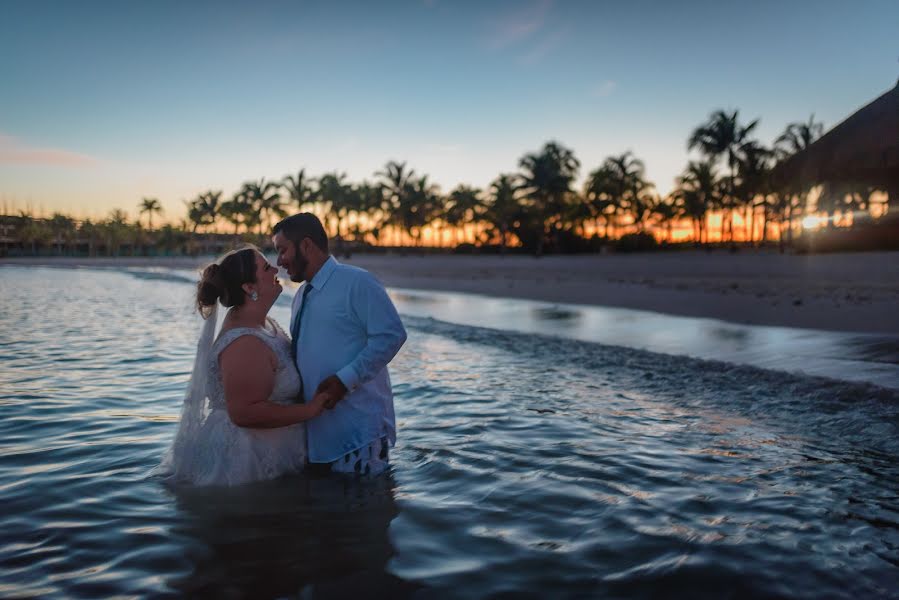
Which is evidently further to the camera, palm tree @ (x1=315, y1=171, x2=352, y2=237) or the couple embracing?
palm tree @ (x1=315, y1=171, x2=352, y2=237)

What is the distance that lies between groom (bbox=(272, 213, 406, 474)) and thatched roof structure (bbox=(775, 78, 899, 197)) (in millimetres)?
7692

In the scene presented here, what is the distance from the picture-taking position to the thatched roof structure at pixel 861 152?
8078mm

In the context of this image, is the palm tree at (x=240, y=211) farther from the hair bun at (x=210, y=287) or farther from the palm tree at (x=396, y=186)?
the hair bun at (x=210, y=287)

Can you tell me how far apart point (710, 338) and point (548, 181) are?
58.0m

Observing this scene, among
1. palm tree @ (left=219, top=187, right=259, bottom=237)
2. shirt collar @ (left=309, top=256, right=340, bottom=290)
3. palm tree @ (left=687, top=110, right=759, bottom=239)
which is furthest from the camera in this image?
palm tree @ (left=219, top=187, right=259, bottom=237)

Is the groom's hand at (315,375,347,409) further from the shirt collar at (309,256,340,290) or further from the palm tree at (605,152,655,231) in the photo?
the palm tree at (605,152,655,231)

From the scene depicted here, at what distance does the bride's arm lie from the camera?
3.31 metres

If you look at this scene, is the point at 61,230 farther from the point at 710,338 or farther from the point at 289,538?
the point at 289,538

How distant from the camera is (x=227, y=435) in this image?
144 inches

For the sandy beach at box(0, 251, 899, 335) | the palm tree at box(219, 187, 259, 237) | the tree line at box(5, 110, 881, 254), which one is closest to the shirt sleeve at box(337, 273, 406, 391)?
the sandy beach at box(0, 251, 899, 335)

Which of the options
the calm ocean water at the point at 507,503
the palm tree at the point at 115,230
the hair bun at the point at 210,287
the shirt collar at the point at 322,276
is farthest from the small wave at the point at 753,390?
the palm tree at the point at 115,230

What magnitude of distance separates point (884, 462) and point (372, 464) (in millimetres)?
3721

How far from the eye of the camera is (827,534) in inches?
132

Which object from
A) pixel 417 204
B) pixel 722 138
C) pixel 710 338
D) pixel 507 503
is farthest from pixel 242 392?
pixel 417 204
